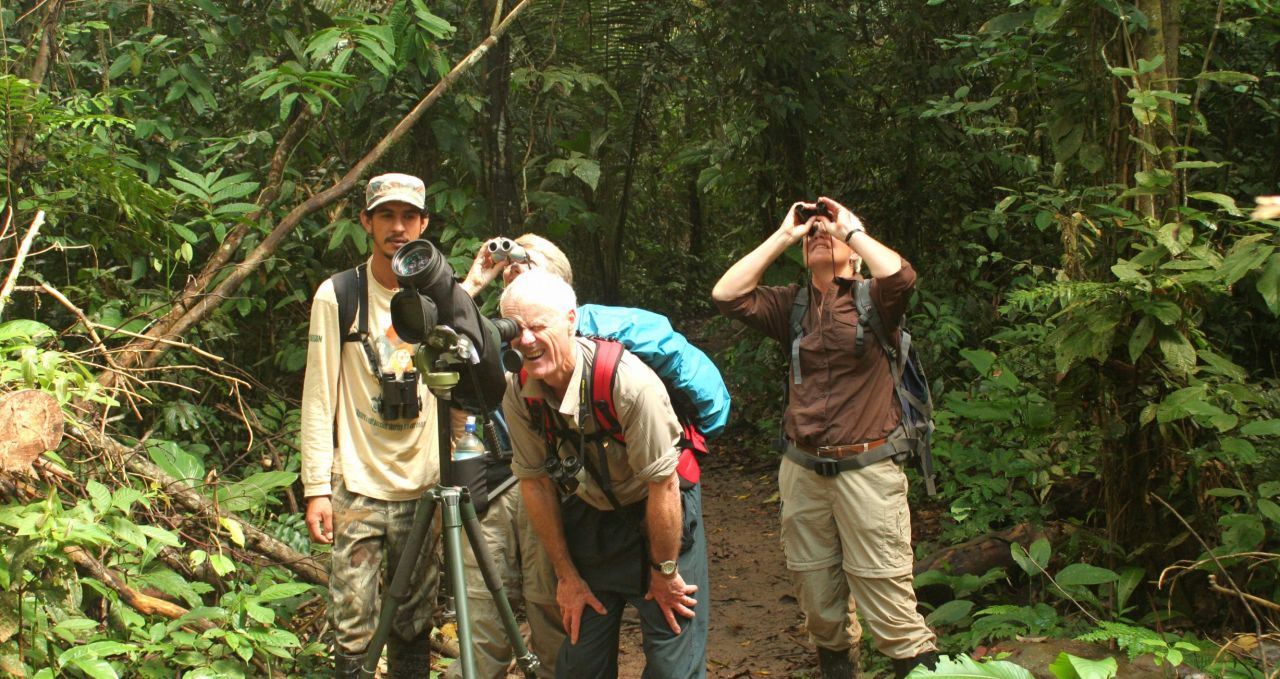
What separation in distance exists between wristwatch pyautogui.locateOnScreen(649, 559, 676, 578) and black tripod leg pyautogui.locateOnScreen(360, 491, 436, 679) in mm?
672

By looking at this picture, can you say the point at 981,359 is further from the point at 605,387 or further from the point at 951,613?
the point at 605,387

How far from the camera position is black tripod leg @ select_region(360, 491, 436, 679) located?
275 centimetres

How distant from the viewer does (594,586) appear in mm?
3186

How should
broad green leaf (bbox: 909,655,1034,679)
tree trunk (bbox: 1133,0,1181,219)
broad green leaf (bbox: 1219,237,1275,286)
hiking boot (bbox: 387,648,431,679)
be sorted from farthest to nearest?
tree trunk (bbox: 1133,0,1181,219), hiking boot (bbox: 387,648,431,679), broad green leaf (bbox: 1219,237,1275,286), broad green leaf (bbox: 909,655,1034,679)

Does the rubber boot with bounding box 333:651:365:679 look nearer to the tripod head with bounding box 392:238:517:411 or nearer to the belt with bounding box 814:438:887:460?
the tripod head with bounding box 392:238:517:411

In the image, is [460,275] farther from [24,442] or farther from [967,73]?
[967,73]

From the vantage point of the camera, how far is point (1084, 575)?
4207mm

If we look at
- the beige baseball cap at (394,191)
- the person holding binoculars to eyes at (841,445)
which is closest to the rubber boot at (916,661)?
the person holding binoculars to eyes at (841,445)

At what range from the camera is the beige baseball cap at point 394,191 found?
3.59m

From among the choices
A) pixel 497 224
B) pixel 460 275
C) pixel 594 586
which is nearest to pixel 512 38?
pixel 497 224

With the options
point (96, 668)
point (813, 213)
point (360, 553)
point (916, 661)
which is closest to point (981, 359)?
point (813, 213)

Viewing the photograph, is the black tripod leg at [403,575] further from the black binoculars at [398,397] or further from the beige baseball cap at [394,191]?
the beige baseball cap at [394,191]

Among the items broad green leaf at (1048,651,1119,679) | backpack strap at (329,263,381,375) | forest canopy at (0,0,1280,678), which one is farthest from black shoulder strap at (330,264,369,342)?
broad green leaf at (1048,651,1119,679)

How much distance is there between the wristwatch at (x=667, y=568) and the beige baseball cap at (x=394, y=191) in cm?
154
